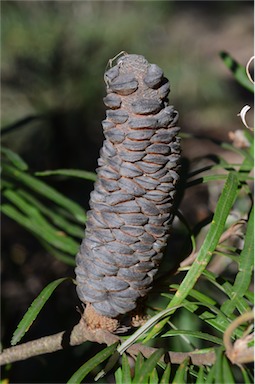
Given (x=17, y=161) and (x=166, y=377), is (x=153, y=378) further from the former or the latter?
(x=17, y=161)

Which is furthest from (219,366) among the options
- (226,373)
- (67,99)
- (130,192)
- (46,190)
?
(67,99)

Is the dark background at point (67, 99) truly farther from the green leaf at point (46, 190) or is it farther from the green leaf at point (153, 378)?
the green leaf at point (153, 378)

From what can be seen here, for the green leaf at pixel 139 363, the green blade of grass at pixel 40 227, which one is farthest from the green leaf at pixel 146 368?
→ the green blade of grass at pixel 40 227

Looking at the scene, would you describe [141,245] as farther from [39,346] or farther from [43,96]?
[43,96]

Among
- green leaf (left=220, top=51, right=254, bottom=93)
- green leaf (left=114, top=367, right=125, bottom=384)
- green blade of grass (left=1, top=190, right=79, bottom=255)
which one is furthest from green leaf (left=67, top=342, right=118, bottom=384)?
green leaf (left=220, top=51, right=254, bottom=93)

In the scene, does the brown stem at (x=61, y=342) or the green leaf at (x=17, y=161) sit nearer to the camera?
the brown stem at (x=61, y=342)
